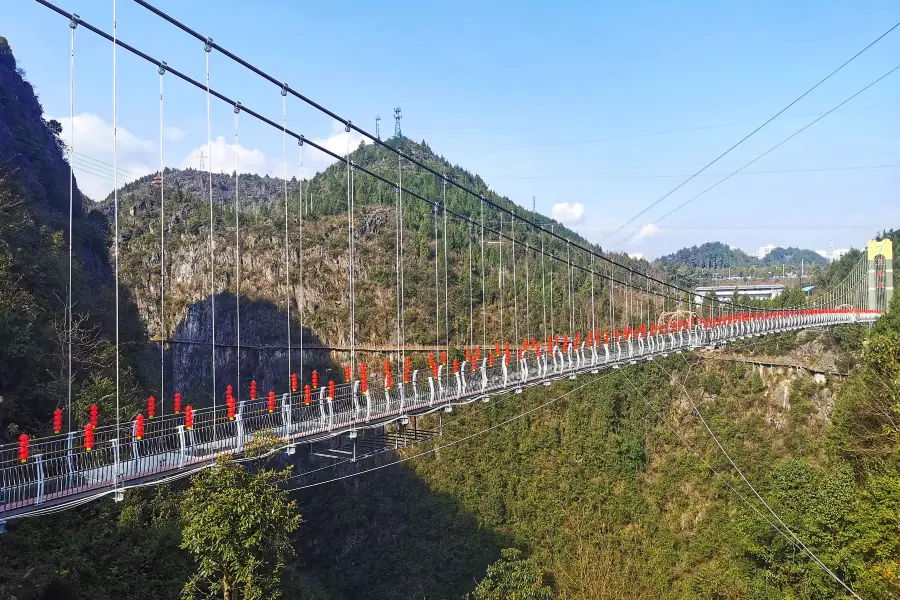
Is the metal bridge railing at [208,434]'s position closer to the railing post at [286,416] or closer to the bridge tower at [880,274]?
the railing post at [286,416]

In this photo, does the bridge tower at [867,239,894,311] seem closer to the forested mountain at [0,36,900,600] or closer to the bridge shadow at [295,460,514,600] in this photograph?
the forested mountain at [0,36,900,600]

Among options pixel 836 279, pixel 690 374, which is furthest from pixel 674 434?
pixel 836 279

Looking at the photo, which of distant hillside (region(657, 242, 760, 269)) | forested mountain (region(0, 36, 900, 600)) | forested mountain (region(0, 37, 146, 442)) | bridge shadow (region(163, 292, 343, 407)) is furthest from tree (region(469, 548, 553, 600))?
distant hillside (region(657, 242, 760, 269))

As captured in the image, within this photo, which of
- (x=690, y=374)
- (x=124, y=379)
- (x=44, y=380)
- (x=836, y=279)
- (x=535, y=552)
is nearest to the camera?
(x=44, y=380)

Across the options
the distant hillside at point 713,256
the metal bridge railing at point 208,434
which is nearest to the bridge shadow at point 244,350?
the metal bridge railing at point 208,434

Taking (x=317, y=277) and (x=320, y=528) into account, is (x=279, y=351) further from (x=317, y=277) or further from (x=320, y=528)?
(x=320, y=528)

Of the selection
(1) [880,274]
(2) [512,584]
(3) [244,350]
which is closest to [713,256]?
(1) [880,274]

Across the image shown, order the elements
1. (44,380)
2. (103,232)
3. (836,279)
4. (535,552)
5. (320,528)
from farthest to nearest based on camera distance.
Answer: (836,279), (320,528), (535,552), (103,232), (44,380)
